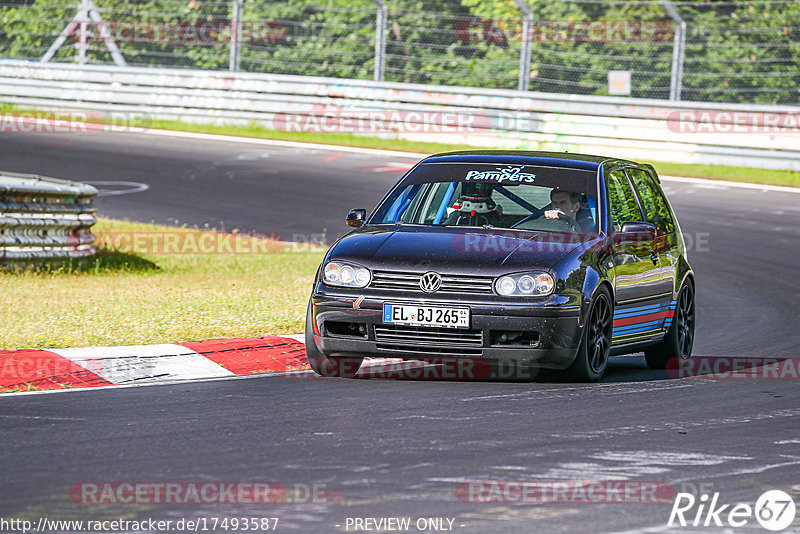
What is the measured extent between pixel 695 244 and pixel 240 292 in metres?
6.93

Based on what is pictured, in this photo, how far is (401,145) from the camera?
86.3 ft

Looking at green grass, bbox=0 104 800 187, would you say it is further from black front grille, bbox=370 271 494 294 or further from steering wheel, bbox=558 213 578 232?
black front grille, bbox=370 271 494 294

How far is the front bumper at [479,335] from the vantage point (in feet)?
26.6

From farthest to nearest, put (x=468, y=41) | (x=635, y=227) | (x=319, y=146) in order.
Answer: (x=319, y=146)
(x=468, y=41)
(x=635, y=227)

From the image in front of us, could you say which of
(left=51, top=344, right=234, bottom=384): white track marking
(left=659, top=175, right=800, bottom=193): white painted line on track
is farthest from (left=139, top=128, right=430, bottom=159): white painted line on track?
(left=51, top=344, right=234, bottom=384): white track marking

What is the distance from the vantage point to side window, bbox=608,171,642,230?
9438 millimetres

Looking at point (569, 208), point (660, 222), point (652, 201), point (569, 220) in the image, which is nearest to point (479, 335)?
point (569, 220)

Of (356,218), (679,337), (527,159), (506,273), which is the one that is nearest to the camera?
(506,273)

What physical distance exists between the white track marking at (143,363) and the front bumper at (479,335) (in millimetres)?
1083

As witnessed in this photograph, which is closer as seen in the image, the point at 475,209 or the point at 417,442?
the point at 417,442

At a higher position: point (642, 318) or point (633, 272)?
point (633, 272)

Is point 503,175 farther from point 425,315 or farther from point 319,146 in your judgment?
point 319,146

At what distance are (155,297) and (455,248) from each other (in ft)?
14.3

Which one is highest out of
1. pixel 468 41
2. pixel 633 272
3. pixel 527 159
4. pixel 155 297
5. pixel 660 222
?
pixel 468 41
